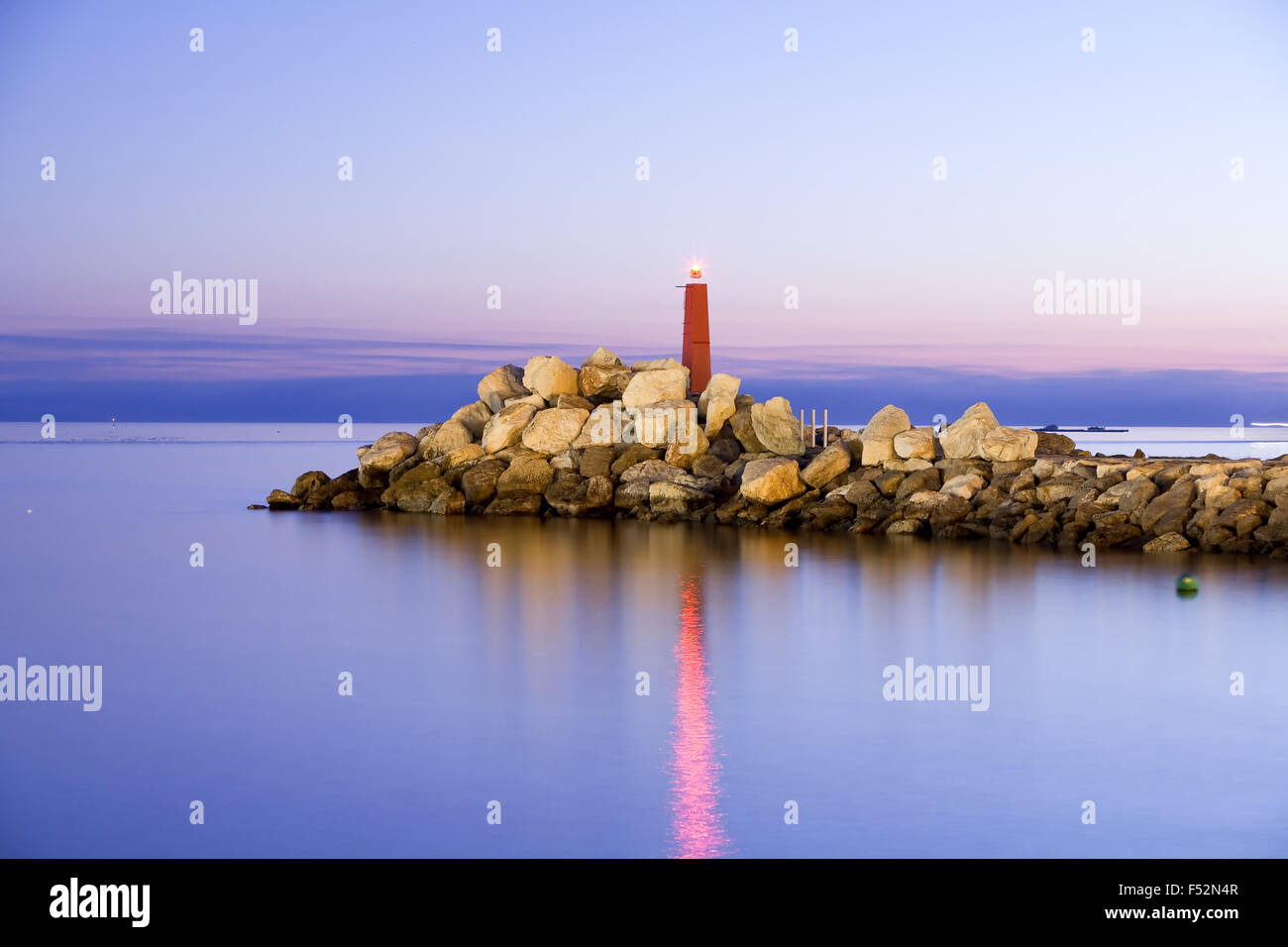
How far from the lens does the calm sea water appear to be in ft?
21.2

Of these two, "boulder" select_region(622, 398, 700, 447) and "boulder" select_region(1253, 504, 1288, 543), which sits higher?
"boulder" select_region(622, 398, 700, 447)

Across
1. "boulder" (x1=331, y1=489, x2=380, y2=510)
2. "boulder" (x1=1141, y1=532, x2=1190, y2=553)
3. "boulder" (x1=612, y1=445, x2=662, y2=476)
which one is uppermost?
"boulder" (x1=612, y1=445, x2=662, y2=476)

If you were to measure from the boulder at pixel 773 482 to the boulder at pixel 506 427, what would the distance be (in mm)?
4972

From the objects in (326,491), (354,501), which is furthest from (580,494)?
(326,491)

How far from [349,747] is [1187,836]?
4.66 metres

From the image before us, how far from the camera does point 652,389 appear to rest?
24219 millimetres

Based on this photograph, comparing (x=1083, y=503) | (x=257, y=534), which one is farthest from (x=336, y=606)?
(x=1083, y=503)

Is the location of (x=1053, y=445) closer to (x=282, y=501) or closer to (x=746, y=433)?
(x=746, y=433)

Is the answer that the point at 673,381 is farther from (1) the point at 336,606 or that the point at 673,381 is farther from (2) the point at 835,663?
(2) the point at 835,663

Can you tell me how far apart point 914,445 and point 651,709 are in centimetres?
1233

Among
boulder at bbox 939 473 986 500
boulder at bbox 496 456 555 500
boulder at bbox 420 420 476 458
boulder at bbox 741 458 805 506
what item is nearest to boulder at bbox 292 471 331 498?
boulder at bbox 420 420 476 458

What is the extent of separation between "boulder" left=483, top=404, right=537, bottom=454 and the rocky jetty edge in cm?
3

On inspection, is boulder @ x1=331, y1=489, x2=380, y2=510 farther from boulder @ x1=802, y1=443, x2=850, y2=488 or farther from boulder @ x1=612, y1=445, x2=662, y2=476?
boulder @ x1=802, y1=443, x2=850, y2=488
